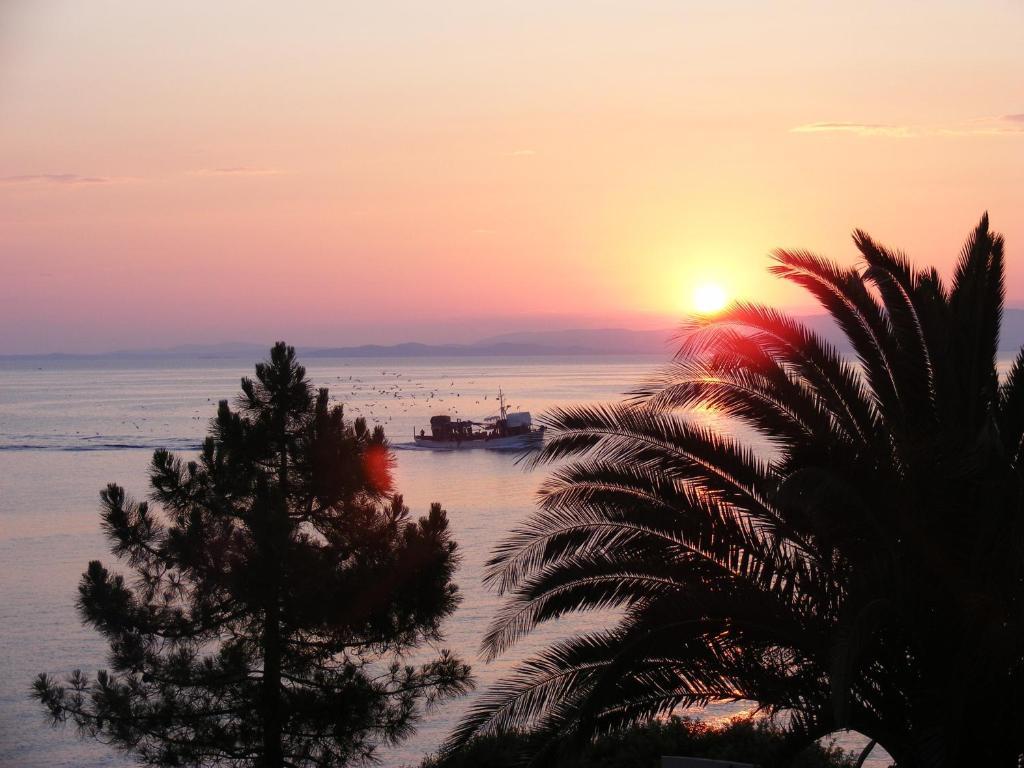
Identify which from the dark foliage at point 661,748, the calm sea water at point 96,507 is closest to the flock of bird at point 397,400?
the calm sea water at point 96,507

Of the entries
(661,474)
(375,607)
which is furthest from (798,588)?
(375,607)

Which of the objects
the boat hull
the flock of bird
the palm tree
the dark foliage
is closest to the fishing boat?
the boat hull

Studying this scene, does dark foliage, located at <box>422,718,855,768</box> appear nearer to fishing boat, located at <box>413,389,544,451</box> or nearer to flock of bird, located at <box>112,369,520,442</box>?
fishing boat, located at <box>413,389,544,451</box>

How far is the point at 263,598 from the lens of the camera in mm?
12695

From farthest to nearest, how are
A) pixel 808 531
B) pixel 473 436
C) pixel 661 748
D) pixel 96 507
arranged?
pixel 473 436 → pixel 96 507 → pixel 661 748 → pixel 808 531

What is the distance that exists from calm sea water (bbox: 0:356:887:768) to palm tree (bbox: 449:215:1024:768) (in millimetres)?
13070

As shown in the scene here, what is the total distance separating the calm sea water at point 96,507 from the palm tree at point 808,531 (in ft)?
42.9

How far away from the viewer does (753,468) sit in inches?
318

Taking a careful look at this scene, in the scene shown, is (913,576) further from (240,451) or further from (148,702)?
(148,702)

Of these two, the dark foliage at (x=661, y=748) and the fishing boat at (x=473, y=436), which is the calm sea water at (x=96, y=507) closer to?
the fishing boat at (x=473, y=436)

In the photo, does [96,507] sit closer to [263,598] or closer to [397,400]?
[263,598]

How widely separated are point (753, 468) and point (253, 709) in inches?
290

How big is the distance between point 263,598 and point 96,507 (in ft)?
131

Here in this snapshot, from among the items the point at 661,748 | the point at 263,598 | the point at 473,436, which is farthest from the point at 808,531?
the point at 473,436
